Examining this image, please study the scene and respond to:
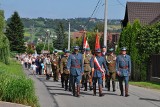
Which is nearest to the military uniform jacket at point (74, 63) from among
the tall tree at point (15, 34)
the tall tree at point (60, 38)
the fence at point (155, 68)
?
the fence at point (155, 68)

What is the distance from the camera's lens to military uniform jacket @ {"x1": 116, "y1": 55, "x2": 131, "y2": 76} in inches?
666

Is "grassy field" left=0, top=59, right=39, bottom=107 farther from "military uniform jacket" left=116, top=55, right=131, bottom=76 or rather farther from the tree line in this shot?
the tree line

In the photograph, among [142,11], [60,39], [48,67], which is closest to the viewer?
[48,67]

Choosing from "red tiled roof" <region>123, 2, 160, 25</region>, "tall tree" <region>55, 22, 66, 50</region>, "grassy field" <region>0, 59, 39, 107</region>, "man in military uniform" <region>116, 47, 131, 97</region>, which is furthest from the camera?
"tall tree" <region>55, 22, 66, 50</region>

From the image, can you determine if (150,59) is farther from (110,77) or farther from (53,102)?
(53,102)

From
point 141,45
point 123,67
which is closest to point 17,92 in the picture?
point 123,67

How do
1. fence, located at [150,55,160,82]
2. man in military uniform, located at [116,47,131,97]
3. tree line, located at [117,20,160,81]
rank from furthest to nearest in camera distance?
tree line, located at [117,20,160,81] → fence, located at [150,55,160,82] → man in military uniform, located at [116,47,131,97]

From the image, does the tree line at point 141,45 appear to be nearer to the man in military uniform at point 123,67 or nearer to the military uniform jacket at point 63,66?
the military uniform jacket at point 63,66

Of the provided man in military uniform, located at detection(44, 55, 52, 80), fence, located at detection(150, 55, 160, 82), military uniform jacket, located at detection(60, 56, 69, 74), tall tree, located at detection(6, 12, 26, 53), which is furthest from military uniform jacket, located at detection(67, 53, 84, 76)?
tall tree, located at detection(6, 12, 26, 53)

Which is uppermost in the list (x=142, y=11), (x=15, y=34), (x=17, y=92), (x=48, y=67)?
(x=142, y=11)

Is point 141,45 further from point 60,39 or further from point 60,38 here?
point 60,38

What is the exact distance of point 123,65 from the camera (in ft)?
55.7

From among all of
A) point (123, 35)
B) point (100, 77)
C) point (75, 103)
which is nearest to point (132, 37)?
point (123, 35)

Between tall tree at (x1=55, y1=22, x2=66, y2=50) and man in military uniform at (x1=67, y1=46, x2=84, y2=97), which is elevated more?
tall tree at (x1=55, y1=22, x2=66, y2=50)
